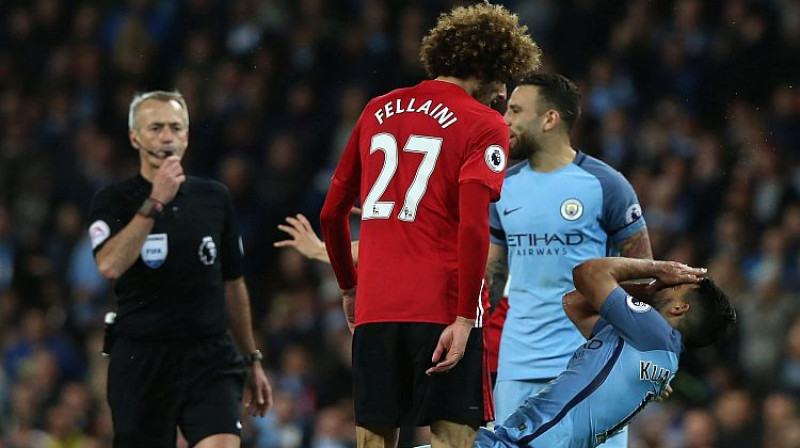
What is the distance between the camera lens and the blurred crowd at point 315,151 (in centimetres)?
1016

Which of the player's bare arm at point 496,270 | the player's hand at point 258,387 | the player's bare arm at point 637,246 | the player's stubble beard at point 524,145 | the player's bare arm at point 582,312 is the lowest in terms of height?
the player's hand at point 258,387

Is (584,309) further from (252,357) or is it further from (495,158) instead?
(252,357)

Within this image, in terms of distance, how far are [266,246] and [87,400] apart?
214 centimetres

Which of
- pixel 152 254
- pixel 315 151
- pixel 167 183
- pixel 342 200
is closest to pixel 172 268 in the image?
pixel 152 254

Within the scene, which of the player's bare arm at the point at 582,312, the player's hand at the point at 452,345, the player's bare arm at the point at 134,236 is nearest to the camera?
the player's hand at the point at 452,345

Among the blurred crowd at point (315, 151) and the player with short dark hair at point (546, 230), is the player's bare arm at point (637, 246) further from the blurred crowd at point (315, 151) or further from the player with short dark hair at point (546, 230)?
the blurred crowd at point (315, 151)

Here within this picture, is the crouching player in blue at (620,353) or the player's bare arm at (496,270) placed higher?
the player's bare arm at (496,270)

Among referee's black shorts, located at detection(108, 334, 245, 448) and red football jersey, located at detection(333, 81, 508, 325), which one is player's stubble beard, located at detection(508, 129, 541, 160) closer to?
red football jersey, located at detection(333, 81, 508, 325)

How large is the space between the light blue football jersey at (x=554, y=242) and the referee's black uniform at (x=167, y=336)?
4.47 ft

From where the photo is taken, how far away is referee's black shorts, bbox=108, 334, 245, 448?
618 cm

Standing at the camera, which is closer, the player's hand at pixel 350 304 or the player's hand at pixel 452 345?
the player's hand at pixel 452 345

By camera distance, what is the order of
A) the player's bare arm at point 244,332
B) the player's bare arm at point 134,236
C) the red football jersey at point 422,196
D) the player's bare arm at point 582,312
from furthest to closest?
the player's bare arm at point 244,332, the player's bare arm at point 134,236, the player's bare arm at point 582,312, the red football jersey at point 422,196

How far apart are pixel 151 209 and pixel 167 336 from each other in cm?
60

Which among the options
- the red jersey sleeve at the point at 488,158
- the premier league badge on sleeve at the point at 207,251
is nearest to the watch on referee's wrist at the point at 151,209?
the premier league badge on sleeve at the point at 207,251
